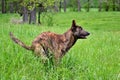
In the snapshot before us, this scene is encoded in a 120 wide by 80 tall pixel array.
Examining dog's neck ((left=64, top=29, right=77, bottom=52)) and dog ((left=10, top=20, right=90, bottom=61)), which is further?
dog's neck ((left=64, top=29, right=77, bottom=52))

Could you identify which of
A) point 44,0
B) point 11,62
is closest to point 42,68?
point 11,62

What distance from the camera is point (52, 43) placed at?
7457 millimetres

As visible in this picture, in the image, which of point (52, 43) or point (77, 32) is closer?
point (52, 43)

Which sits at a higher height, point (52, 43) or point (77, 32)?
point (77, 32)

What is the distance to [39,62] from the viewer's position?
23.1 feet

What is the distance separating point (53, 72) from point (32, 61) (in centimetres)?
51

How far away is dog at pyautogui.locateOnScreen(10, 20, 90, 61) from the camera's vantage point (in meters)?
7.12

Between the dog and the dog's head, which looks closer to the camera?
the dog

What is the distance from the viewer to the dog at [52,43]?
712 cm

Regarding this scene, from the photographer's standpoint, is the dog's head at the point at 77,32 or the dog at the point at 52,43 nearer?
the dog at the point at 52,43

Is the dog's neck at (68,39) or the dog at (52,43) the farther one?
the dog's neck at (68,39)

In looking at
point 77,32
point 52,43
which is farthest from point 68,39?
point 52,43

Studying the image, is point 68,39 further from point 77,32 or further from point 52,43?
point 52,43

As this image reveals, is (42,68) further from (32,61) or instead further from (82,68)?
(82,68)
